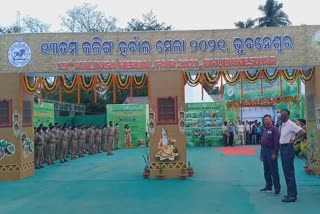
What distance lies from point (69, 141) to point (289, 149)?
11.3 m

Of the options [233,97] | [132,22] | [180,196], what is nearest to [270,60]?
[180,196]

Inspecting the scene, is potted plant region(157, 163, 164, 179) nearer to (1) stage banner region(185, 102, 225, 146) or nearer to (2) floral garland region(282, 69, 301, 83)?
(2) floral garland region(282, 69, 301, 83)

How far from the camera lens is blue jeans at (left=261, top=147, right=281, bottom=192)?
798cm

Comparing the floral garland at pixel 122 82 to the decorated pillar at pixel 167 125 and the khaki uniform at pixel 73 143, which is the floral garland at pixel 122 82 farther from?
the khaki uniform at pixel 73 143

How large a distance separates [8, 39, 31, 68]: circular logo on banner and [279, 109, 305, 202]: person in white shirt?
6188 mm

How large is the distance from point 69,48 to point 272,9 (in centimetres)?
2856

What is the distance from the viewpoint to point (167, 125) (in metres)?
10.6

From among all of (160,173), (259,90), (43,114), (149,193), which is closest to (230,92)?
(259,90)

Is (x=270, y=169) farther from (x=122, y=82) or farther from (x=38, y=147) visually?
(x=38, y=147)

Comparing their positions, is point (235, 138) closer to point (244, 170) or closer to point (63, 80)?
point (244, 170)

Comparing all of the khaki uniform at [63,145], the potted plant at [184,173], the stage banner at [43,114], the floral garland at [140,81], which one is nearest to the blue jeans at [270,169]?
the potted plant at [184,173]

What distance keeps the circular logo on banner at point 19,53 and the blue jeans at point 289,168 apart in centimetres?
633

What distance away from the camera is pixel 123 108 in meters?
23.6

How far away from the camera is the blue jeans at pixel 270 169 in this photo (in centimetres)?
798
